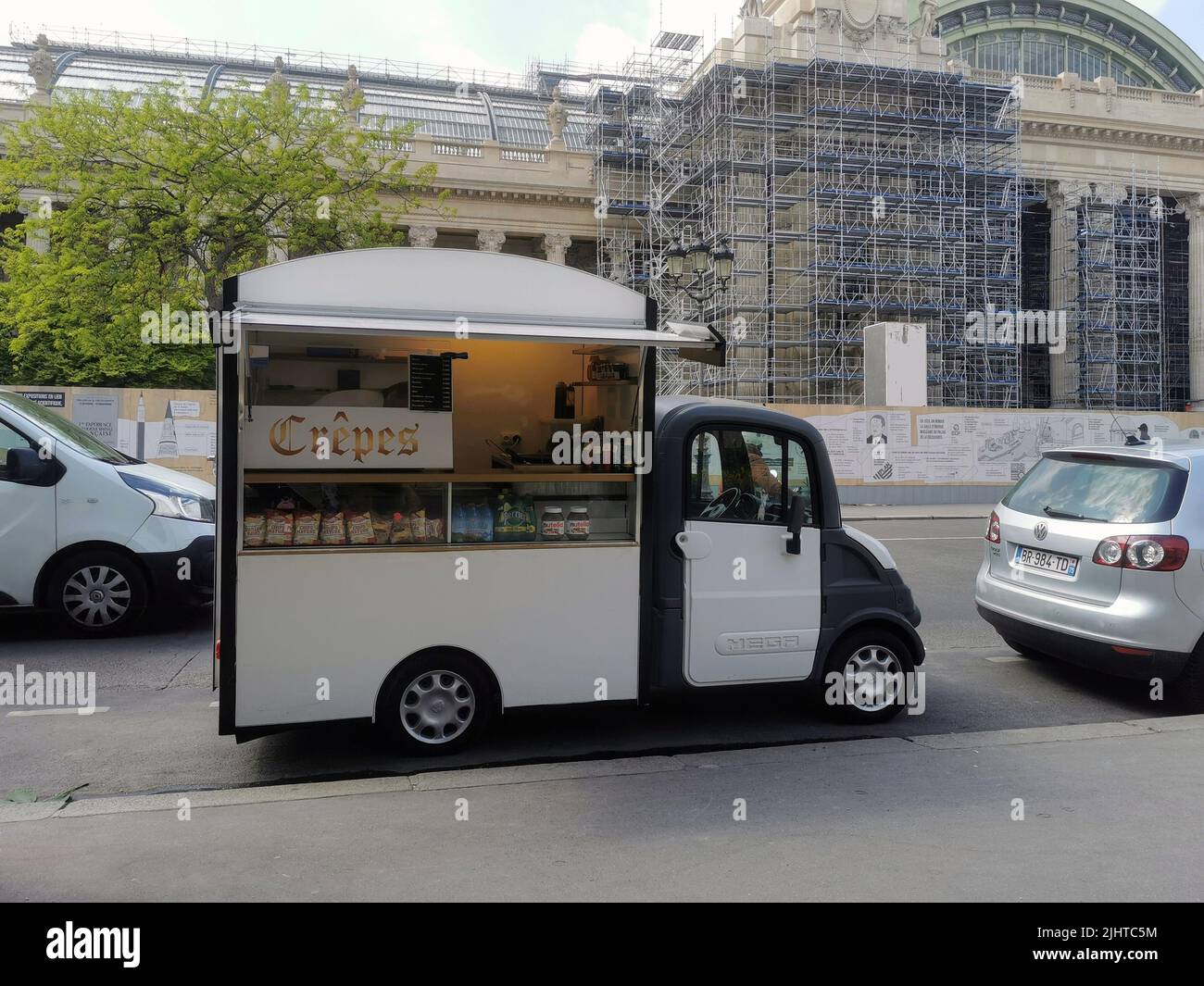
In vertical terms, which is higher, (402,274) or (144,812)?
(402,274)

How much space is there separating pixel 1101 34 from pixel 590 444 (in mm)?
67466

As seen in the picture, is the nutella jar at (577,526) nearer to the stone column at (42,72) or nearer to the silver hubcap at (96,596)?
the silver hubcap at (96,596)

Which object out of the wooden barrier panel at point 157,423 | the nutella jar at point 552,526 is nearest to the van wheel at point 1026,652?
the nutella jar at point 552,526

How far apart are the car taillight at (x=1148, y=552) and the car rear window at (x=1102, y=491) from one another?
149 millimetres

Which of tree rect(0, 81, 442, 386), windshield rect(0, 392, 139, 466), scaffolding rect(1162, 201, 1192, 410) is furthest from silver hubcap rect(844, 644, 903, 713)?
scaffolding rect(1162, 201, 1192, 410)

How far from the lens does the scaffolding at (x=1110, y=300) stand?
46219 mm

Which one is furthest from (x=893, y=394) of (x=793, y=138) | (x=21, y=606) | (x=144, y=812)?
(x=144, y=812)

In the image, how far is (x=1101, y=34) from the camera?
60.7m

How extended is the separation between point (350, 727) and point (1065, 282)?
48.7 metres

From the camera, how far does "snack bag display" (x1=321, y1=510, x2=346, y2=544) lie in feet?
17.6

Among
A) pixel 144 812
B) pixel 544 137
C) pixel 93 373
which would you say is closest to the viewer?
pixel 144 812

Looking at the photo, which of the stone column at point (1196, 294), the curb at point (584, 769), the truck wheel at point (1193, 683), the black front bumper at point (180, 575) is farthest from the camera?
the stone column at point (1196, 294)

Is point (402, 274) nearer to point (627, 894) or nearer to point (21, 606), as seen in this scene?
point (627, 894)
